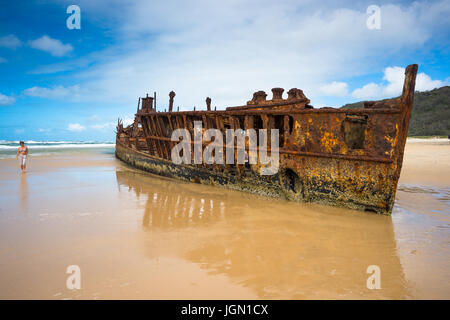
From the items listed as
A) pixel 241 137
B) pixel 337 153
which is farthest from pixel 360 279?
pixel 241 137

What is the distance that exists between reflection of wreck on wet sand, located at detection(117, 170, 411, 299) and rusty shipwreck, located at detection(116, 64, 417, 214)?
39cm

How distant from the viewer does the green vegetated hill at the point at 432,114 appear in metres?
38.2

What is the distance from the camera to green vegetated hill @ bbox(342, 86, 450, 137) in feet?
125

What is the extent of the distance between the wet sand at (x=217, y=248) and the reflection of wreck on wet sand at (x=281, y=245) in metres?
0.01

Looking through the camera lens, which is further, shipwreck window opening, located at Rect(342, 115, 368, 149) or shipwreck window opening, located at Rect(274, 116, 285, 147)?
shipwreck window opening, located at Rect(274, 116, 285, 147)

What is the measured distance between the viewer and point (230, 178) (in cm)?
645

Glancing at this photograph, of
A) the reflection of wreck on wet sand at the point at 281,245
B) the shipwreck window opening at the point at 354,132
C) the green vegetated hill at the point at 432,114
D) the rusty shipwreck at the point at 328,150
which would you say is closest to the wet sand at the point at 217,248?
the reflection of wreck on wet sand at the point at 281,245

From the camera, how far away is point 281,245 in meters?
3.19

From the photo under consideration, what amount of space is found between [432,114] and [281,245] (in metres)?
51.0

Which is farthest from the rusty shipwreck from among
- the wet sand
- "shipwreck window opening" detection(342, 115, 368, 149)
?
the wet sand

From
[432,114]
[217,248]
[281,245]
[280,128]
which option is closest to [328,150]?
[280,128]

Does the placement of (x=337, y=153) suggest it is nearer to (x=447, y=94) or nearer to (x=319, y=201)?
(x=319, y=201)

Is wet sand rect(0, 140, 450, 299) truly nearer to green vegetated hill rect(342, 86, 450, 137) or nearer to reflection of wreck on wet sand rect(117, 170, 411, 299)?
reflection of wreck on wet sand rect(117, 170, 411, 299)

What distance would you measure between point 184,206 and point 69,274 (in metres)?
2.64
